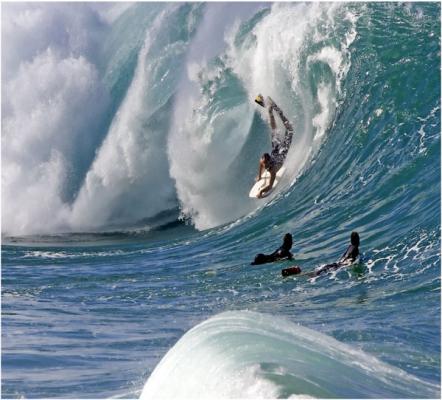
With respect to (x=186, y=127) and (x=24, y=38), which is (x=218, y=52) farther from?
(x=24, y=38)

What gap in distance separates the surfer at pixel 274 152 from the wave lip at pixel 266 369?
8825 millimetres

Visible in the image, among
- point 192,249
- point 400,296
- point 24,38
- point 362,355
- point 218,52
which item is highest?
point 24,38

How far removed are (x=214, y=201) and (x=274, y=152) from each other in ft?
7.38

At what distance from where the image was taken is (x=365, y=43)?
667 inches

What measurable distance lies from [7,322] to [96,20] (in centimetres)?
1495

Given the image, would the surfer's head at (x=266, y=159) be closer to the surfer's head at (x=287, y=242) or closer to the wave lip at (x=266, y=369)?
the surfer's head at (x=287, y=242)

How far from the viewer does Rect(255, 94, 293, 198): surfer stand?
15.9 meters

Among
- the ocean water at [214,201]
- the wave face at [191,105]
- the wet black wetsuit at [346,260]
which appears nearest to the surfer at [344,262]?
the wet black wetsuit at [346,260]

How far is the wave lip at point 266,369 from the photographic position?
19.1 feet

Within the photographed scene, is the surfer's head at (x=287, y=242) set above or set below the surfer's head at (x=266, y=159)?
below

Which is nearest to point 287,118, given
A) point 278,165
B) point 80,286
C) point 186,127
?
point 278,165

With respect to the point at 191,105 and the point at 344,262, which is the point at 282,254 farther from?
the point at 191,105

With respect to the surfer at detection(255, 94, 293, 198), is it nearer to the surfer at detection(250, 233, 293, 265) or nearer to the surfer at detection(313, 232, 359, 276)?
the surfer at detection(250, 233, 293, 265)

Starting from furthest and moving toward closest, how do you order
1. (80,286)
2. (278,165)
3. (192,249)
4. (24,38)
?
(24,38), (278,165), (192,249), (80,286)
